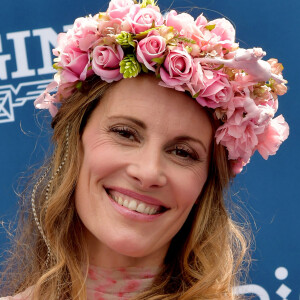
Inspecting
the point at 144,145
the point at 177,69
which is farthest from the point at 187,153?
the point at 177,69

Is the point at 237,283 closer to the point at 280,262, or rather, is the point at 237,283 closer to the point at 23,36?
the point at 280,262

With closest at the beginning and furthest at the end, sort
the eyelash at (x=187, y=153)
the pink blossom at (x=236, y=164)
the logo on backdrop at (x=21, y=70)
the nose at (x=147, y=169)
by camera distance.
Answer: the nose at (x=147, y=169) < the eyelash at (x=187, y=153) < the pink blossom at (x=236, y=164) < the logo on backdrop at (x=21, y=70)

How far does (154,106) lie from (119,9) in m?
0.31

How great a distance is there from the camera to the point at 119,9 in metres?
2.18

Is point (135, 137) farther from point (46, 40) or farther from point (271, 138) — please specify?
point (46, 40)

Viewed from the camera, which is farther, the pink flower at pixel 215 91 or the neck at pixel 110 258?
the neck at pixel 110 258

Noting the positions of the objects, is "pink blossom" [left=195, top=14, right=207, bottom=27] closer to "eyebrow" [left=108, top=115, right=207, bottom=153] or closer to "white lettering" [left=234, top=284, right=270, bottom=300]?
"eyebrow" [left=108, top=115, right=207, bottom=153]

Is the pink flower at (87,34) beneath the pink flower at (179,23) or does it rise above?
beneath

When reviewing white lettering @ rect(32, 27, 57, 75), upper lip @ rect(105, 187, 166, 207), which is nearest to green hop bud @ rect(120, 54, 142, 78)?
upper lip @ rect(105, 187, 166, 207)

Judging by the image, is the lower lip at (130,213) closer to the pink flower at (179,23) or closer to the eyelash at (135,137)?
the eyelash at (135,137)

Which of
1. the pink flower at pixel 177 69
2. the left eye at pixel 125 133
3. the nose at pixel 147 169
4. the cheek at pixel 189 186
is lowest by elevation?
the cheek at pixel 189 186

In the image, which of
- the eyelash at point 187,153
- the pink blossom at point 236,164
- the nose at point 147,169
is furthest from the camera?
the pink blossom at point 236,164

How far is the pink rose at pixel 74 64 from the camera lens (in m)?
2.21

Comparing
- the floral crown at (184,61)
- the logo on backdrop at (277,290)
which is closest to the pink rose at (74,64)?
the floral crown at (184,61)
